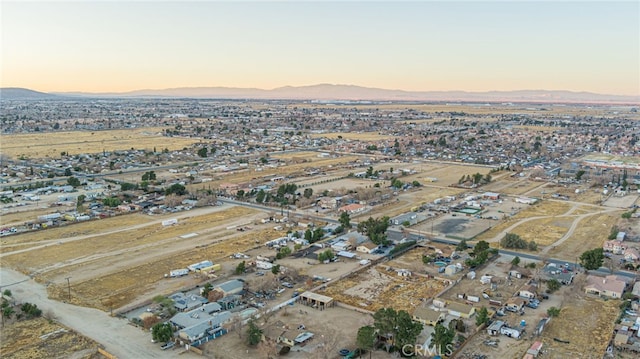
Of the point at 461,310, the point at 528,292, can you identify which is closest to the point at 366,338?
the point at 461,310

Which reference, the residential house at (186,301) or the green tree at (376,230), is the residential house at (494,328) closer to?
the green tree at (376,230)

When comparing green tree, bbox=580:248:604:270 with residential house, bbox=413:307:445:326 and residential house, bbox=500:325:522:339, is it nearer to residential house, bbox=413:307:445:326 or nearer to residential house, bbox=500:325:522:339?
residential house, bbox=500:325:522:339

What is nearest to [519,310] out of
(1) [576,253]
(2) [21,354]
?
(1) [576,253]

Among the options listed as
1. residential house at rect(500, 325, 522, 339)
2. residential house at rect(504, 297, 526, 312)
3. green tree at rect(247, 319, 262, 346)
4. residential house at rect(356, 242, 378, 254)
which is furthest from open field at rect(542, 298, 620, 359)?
residential house at rect(356, 242, 378, 254)

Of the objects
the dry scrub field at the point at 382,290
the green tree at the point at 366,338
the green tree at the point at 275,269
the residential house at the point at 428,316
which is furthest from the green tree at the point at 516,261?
the green tree at the point at 275,269

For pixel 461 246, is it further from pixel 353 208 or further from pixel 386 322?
pixel 386 322
